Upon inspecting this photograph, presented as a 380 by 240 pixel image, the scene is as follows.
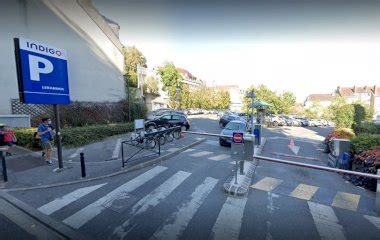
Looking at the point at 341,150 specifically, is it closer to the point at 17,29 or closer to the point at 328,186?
the point at 328,186

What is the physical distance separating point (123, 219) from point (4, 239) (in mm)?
2007

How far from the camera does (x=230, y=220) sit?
167 inches

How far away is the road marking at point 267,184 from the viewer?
19.7 ft

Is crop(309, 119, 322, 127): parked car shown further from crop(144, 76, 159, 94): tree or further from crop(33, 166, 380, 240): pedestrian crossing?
crop(33, 166, 380, 240): pedestrian crossing

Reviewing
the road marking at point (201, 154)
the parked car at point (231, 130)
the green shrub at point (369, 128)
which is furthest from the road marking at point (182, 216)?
the green shrub at point (369, 128)

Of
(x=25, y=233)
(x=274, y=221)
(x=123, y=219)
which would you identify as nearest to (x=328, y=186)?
(x=274, y=221)

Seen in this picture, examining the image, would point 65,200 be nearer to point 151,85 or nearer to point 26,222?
point 26,222

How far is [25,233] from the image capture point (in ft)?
12.3

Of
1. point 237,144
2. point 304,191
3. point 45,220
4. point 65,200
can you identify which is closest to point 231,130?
point 304,191

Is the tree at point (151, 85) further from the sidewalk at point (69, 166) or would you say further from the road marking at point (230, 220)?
the road marking at point (230, 220)

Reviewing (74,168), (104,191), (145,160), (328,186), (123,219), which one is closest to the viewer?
(123,219)

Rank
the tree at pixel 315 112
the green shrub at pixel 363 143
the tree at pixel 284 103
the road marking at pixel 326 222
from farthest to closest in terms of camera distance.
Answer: the tree at pixel 315 112 < the tree at pixel 284 103 < the green shrub at pixel 363 143 < the road marking at pixel 326 222

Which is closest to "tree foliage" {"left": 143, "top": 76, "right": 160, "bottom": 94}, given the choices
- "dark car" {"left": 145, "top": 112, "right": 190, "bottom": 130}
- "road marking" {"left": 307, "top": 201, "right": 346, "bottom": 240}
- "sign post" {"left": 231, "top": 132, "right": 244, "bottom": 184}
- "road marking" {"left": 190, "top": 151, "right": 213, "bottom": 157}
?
"dark car" {"left": 145, "top": 112, "right": 190, "bottom": 130}

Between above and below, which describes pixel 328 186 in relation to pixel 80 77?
below
